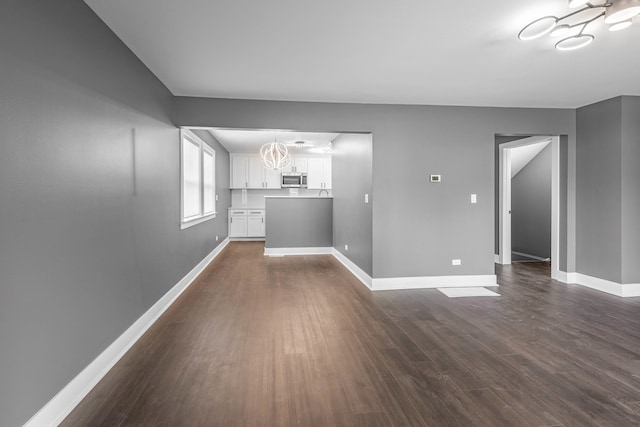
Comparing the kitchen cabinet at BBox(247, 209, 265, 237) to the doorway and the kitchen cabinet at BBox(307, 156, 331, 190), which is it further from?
the doorway

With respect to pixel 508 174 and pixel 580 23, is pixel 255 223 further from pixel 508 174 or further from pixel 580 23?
pixel 580 23

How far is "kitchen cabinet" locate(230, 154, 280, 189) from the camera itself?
976 centimetres

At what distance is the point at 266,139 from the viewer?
7473 millimetres

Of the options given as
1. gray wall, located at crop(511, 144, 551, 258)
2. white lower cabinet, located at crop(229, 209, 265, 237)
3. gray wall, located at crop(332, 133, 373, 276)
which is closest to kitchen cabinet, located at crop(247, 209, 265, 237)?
white lower cabinet, located at crop(229, 209, 265, 237)

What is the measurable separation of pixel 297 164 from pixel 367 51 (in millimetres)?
7076

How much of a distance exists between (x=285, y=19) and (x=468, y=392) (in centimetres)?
265

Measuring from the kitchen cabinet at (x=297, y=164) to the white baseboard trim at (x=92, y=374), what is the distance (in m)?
6.42

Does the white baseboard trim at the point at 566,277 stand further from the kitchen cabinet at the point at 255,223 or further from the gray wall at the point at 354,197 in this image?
the kitchen cabinet at the point at 255,223

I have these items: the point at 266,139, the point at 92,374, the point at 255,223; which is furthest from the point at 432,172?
the point at 255,223

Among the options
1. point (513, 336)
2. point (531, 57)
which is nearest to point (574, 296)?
point (513, 336)

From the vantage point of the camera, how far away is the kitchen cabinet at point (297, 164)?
986 centimetres

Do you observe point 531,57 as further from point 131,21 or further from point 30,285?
point 30,285

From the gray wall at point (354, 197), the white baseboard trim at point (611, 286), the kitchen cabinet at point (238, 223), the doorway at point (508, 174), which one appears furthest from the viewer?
the kitchen cabinet at point (238, 223)

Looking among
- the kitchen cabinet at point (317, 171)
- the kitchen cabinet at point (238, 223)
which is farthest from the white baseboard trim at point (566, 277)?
the kitchen cabinet at point (238, 223)
